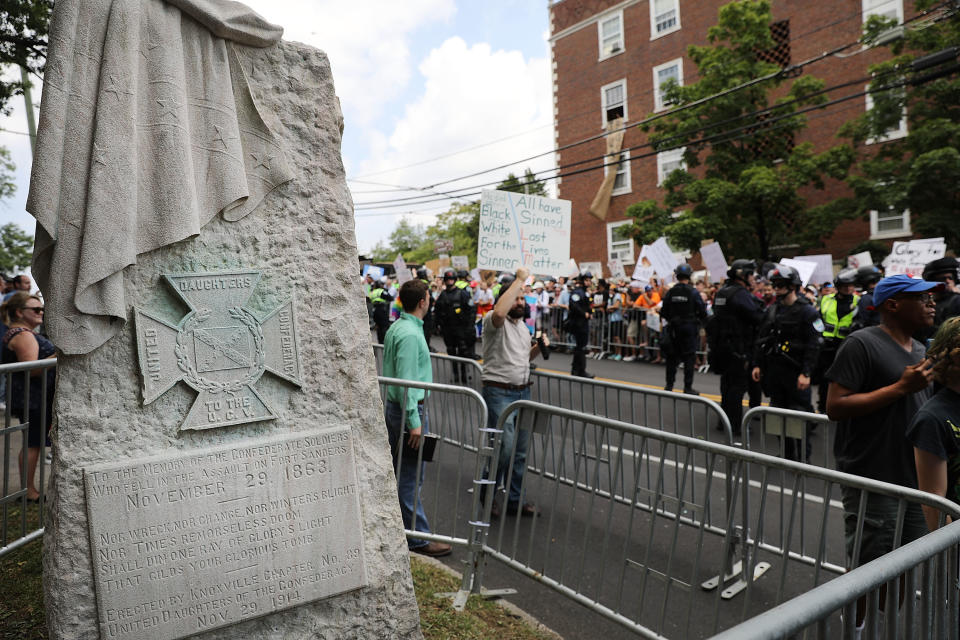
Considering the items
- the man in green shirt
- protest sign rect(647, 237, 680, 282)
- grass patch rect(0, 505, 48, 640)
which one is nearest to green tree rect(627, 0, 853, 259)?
protest sign rect(647, 237, 680, 282)

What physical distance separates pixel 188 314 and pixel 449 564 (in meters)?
3.05

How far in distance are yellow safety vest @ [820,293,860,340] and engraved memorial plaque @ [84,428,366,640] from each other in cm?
856

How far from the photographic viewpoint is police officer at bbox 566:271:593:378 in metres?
12.4

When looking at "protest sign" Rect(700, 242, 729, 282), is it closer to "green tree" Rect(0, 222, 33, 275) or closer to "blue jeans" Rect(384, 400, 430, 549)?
"blue jeans" Rect(384, 400, 430, 549)

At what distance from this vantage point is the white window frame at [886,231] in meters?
22.8

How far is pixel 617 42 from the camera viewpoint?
31906 mm

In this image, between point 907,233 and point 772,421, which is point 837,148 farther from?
point 772,421

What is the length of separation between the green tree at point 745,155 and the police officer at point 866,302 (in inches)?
524

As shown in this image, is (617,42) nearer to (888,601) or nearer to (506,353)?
(506,353)

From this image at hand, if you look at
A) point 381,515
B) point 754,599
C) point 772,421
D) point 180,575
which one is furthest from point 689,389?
point 180,575

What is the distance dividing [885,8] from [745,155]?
6.40 meters

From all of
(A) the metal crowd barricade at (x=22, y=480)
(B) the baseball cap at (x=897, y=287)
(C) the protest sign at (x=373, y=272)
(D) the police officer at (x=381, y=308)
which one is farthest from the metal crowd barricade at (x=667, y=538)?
(C) the protest sign at (x=373, y=272)

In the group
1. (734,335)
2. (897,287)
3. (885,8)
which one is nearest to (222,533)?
(897,287)

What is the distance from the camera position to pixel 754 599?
14.6 ft
